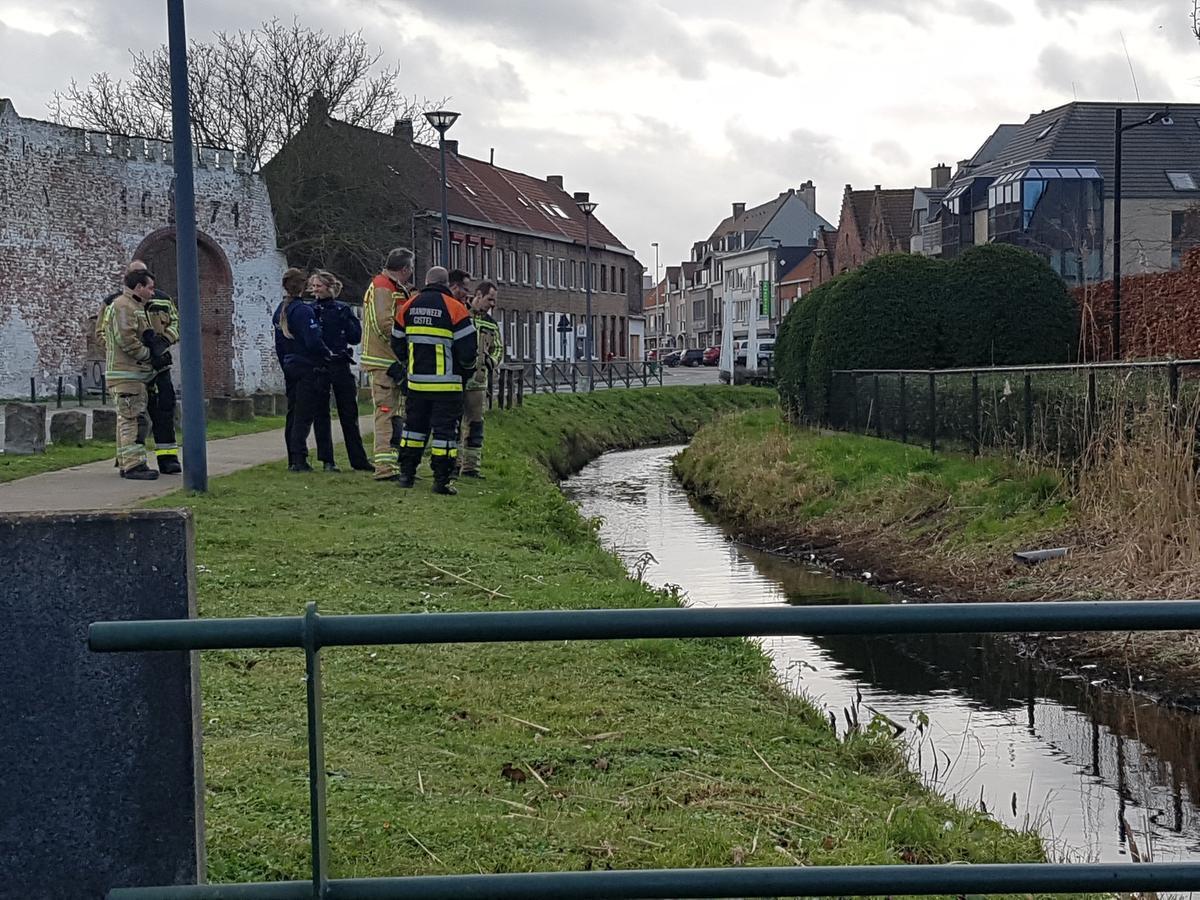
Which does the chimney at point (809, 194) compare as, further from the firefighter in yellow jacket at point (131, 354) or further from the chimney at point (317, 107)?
the firefighter in yellow jacket at point (131, 354)

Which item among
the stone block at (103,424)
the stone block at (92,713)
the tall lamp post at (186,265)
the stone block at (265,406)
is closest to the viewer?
the stone block at (92,713)

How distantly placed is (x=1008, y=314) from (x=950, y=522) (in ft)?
26.3

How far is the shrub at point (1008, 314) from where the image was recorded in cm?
2388

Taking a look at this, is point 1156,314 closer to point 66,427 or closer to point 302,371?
point 302,371

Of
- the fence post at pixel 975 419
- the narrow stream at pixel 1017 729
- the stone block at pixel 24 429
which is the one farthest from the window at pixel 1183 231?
the stone block at pixel 24 429

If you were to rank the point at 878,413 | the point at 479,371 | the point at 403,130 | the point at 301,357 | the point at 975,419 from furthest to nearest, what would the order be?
the point at 403,130, the point at 878,413, the point at 975,419, the point at 479,371, the point at 301,357

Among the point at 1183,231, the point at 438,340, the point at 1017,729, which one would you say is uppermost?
the point at 1183,231

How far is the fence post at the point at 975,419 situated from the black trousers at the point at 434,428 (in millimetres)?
7786

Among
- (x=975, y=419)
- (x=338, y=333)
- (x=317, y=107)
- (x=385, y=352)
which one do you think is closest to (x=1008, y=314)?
(x=975, y=419)

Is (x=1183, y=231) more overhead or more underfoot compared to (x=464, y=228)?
more underfoot

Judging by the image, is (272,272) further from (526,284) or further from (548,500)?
(548,500)

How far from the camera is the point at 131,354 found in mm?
13258

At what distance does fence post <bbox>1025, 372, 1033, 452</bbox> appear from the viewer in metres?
16.9

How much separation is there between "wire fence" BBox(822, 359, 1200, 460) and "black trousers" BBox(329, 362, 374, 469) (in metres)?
7.30
